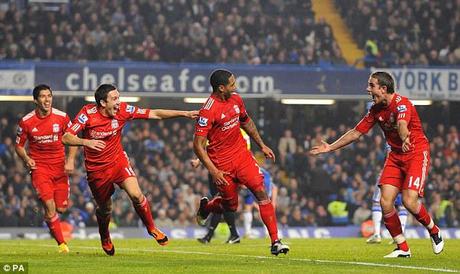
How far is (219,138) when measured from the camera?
1557 centimetres

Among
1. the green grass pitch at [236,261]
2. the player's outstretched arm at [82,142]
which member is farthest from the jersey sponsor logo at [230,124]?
the green grass pitch at [236,261]

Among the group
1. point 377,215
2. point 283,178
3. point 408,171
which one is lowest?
point 283,178

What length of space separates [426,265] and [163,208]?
1861 centimetres

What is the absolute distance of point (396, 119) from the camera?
15.1 metres

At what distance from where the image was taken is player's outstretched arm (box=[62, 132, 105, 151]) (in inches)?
585

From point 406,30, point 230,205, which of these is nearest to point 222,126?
point 230,205

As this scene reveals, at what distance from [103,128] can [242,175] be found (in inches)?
78.4

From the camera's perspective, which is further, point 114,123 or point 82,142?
point 114,123

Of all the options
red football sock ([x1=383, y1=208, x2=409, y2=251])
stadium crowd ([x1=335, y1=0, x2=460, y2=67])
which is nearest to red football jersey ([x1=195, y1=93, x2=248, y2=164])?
red football sock ([x1=383, y1=208, x2=409, y2=251])

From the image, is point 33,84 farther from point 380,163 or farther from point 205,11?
point 380,163

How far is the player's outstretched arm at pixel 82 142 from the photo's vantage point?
14.9 m

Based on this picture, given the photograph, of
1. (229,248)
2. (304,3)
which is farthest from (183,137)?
(229,248)

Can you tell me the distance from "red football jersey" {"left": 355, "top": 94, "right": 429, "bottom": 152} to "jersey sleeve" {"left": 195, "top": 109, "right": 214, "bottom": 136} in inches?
84.8

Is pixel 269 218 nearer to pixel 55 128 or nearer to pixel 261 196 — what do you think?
pixel 261 196
